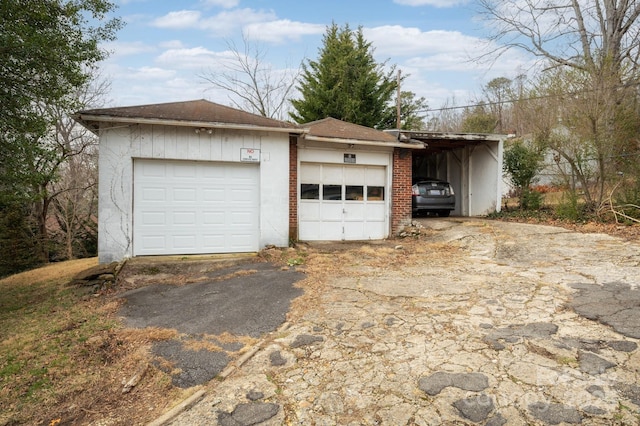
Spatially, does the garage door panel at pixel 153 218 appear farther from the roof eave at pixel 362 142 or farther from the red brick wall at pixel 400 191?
the red brick wall at pixel 400 191

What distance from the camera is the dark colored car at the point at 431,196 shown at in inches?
513

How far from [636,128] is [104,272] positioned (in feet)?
44.6

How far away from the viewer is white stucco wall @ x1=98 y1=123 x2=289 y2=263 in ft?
25.8

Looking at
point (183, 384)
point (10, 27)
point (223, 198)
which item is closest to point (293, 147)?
point (223, 198)

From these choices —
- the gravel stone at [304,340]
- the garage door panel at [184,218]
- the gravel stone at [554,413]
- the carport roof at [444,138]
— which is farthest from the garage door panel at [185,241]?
the gravel stone at [554,413]

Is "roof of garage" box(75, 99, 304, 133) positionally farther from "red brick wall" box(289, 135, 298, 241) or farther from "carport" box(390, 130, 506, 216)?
"carport" box(390, 130, 506, 216)

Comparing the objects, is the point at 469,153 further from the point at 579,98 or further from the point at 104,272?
the point at 104,272

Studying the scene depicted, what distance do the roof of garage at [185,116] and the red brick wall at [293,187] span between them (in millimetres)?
607

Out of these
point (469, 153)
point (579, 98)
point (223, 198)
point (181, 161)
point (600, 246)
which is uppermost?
point (579, 98)

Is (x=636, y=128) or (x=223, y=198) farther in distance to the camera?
(x=636, y=128)

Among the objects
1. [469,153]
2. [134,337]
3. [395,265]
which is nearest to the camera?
[134,337]

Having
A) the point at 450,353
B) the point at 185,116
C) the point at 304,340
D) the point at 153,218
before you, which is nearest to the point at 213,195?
the point at 153,218

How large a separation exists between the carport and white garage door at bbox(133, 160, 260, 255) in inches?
202

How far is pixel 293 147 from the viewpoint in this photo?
9.53 meters
